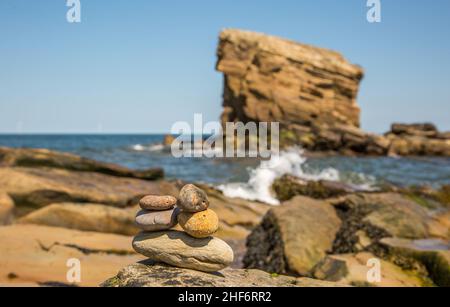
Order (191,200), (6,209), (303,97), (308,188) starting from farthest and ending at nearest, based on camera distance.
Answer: (303,97)
(308,188)
(6,209)
(191,200)

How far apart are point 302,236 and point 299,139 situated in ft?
141

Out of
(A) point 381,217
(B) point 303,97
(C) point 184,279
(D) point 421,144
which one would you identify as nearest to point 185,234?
(C) point 184,279

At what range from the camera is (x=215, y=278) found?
18.2 ft

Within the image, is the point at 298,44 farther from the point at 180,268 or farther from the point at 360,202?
the point at 180,268

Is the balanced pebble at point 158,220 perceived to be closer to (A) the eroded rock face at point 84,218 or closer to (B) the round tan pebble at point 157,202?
(B) the round tan pebble at point 157,202

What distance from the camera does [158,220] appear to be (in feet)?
19.0

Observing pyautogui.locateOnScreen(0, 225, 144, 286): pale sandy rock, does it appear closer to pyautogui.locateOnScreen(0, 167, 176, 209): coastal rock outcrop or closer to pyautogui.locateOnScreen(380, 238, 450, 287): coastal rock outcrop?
pyautogui.locateOnScreen(0, 167, 176, 209): coastal rock outcrop

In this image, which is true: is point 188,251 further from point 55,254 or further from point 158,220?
point 55,254

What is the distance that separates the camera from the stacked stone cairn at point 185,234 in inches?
222

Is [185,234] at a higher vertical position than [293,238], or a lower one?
higher

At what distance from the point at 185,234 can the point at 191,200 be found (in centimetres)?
63

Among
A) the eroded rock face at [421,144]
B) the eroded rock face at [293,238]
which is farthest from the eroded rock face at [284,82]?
the eroded rock face at [293,238]

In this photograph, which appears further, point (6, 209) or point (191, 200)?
point (6, 209)
